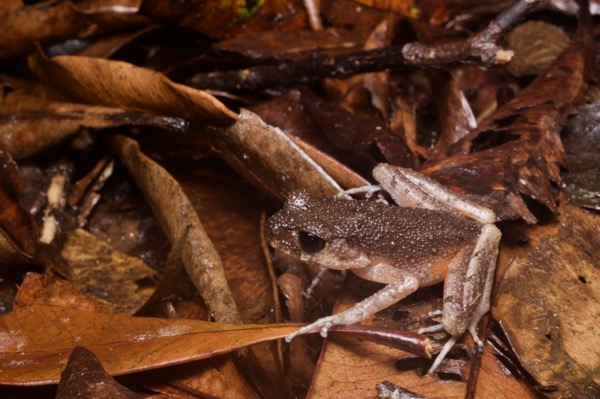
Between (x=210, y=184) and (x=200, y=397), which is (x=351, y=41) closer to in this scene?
(x=210, y=184)

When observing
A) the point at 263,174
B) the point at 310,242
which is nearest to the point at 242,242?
the point at 263,174

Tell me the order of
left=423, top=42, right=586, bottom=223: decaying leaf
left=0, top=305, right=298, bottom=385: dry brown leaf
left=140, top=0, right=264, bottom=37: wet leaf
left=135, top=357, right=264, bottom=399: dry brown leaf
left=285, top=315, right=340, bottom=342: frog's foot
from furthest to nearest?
1. left=140, top=0, right=264, bottom=37: wet leaf
2. left=423, top=42, right=586, bottom=223: decaying leaf
3. left=285, top=315, right=340, bottom=342: frog's foot
4. left=135, top=357, right=264, bottom=399: dry brown leaf
5. left=0, top=305, right=298, bottom=385: dry brown leaf

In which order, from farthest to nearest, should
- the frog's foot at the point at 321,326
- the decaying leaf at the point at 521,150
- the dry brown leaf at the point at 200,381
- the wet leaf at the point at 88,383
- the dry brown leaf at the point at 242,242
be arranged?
the decaying leaf at the point at 521,150
the dry brown leaf at the point at 242,242
the frog's foot at the point at 321,326
the dry brown leaf at the point at 200,381
the wet leaf at the point at 88,383

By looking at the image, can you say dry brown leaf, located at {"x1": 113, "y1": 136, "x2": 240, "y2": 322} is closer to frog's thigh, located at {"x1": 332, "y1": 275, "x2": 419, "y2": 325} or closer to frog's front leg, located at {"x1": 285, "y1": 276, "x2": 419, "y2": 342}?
frog's front leg, located at {"x1": 285, "y1": 276, "x2": 419, "y2": 342}

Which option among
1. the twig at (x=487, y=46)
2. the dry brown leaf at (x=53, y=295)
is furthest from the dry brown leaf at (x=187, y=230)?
the twig at (x=487, y=46)

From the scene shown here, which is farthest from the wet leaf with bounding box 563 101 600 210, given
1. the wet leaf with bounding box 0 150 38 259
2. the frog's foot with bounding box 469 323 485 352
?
the wet leaf with bounding box 0 150 38 259

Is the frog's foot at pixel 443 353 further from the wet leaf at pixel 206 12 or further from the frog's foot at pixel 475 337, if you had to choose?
the wet leaf at pixel 206 12
